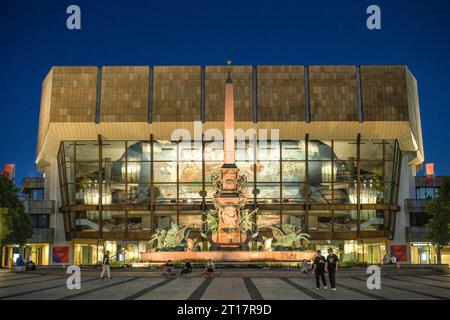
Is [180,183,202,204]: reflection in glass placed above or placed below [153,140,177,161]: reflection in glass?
below

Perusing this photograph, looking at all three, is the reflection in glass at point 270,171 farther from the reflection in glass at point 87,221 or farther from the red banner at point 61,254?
the red banner at point 61,254

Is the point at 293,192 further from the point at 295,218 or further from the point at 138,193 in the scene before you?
the point at 138,193

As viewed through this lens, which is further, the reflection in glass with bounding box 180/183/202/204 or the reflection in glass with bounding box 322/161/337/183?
the reflection in glass with bounding box 180/183/202/204

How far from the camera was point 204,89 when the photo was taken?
71.4 meters

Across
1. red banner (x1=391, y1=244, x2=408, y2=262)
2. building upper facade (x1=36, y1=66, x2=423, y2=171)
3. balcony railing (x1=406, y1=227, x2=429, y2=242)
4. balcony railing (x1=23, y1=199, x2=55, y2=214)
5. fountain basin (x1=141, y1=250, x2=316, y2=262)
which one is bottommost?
red banner (x1=391, y1=244, x2=408, y2=262)

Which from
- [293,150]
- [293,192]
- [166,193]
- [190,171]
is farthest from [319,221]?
[166,193]

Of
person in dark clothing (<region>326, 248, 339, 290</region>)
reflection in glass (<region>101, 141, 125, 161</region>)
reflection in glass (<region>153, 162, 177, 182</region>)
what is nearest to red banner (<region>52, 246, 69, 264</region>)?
reflection in glass (<region>101, 141, 125, 161</region>)

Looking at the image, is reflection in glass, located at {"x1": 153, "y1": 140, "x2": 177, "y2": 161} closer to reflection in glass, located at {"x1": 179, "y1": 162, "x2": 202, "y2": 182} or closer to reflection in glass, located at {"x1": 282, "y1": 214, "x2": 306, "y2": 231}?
reflection in glass, located at {"x1": 179, "y1": 162, "x2": 202, "y2": 182}

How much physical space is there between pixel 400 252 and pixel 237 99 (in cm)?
2506

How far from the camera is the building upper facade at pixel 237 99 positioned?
70812 millimetres

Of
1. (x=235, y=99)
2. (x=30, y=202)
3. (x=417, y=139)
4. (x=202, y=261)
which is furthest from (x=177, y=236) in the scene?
(x=417, y=139)

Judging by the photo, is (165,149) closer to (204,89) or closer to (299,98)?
(204,89)

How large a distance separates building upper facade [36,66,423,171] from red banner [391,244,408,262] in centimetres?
1269

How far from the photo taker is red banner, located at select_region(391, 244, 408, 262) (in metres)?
74.8
